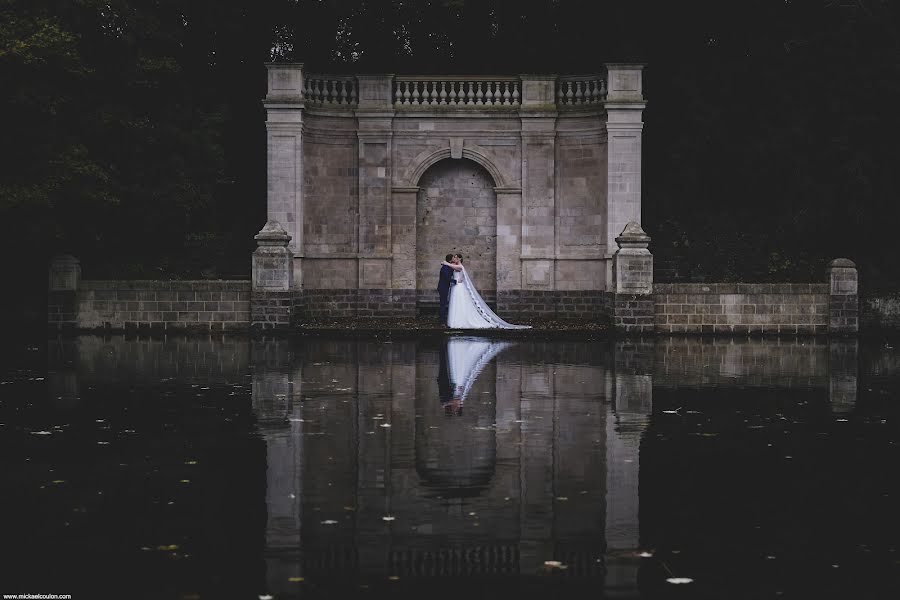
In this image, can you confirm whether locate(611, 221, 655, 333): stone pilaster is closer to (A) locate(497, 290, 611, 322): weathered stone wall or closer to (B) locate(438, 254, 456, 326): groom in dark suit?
(B) locate(438, 254, 456, 326): groom in dark suit

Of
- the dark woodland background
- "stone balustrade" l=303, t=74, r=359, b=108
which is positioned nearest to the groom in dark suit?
"stone balustrade" l=303, t=74, r=359, b=108

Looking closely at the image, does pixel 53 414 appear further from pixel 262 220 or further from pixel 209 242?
pixel 262 220

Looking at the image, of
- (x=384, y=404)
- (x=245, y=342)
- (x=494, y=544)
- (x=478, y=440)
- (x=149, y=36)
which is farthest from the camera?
(x=149, y=36)

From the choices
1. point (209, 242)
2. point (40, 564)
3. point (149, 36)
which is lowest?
point (40, 564)

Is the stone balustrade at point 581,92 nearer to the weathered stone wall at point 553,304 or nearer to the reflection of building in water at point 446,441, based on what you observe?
the weathered stone wall at point 553,304

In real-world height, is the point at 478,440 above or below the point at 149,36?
below

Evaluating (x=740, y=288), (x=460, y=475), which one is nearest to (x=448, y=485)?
(x=460, y=475)

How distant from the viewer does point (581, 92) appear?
36594 millimetres

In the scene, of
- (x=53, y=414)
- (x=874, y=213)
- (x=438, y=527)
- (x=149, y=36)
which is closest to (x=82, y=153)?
(x=149, y=36)

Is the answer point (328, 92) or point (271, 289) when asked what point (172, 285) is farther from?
point (328, 92)

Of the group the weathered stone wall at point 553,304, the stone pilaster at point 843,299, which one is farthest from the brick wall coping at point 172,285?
the stone pilaster at point 843,299

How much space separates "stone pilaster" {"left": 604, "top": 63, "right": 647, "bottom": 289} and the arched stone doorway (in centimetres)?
359

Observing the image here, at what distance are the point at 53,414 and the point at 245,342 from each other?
1352 cm

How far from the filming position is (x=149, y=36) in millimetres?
35406
